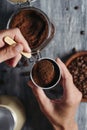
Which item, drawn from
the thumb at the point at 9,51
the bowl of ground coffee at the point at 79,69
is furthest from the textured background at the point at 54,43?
the thumb at the point at 9,51

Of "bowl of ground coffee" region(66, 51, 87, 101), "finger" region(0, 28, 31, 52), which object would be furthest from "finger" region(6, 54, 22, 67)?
"bowl of ground coffee" region(66, 51, 87, 101)

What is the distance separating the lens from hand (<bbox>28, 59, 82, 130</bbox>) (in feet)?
4.08

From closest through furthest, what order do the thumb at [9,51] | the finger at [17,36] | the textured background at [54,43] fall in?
the thumb at [9,51]
the finger at [17,36]
the textured background at [54,43]

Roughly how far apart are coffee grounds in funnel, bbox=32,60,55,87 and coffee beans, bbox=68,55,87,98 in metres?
0.14

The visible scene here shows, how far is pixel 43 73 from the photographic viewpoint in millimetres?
1178

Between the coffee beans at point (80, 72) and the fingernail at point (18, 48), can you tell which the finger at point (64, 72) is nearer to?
the coffee beans at point (80, 72)

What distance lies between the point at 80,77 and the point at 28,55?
0.66ft

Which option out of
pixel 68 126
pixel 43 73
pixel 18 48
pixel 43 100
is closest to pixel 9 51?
pixel 18 48

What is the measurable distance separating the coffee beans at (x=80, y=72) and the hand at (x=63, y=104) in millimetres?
49

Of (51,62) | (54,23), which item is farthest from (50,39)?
(51,62)

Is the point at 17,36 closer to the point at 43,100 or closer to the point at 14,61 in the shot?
the point at 14,61

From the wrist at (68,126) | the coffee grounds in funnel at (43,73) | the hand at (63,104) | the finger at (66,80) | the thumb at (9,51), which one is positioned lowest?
the wrist at (68,126)

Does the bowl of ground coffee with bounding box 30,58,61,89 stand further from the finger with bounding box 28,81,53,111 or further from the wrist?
the wrist

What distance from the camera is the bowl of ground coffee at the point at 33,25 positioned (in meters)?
1.29
